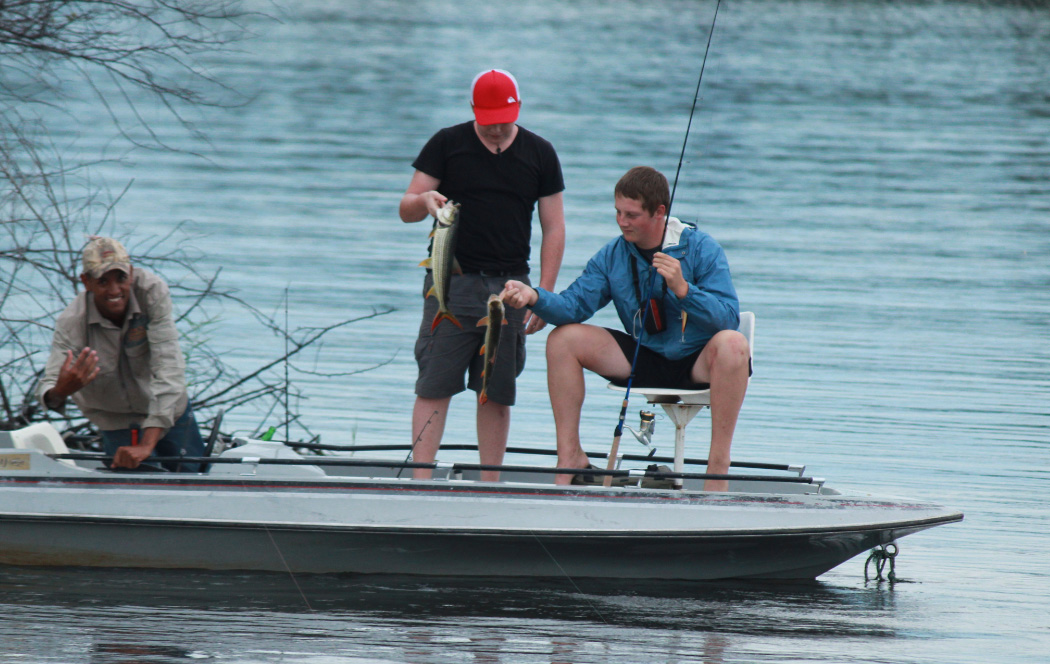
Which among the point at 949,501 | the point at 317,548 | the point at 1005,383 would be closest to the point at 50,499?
the point at 317,548

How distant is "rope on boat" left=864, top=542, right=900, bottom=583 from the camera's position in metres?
5.71

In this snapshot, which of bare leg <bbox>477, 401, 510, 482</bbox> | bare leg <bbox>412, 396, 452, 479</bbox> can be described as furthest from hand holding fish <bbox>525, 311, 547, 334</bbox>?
bare leg <bbox>412, 396, 452, 479</bbox>

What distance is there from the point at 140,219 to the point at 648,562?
473 inches

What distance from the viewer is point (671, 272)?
516 cm

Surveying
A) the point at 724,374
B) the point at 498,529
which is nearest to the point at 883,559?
the point at 724,374

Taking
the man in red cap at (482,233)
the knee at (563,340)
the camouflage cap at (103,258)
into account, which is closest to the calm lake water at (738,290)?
the man in red cap at (482,233)

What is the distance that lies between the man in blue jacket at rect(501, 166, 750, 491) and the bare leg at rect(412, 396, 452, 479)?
1.89 ft

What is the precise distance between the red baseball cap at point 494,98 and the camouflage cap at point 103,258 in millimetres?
1547

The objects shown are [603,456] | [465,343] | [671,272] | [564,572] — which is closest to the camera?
[671,272]

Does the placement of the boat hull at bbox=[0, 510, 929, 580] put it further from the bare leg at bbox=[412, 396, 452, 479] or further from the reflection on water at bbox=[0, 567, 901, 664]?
the bare leg at bbox=[412, 396, 452, 479]

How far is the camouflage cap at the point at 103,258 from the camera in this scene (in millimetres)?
5223

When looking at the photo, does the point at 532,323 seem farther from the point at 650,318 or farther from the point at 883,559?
the point at 883,559

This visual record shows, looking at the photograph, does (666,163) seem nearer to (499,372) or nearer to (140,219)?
(140,219)

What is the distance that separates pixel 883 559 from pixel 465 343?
209cm
